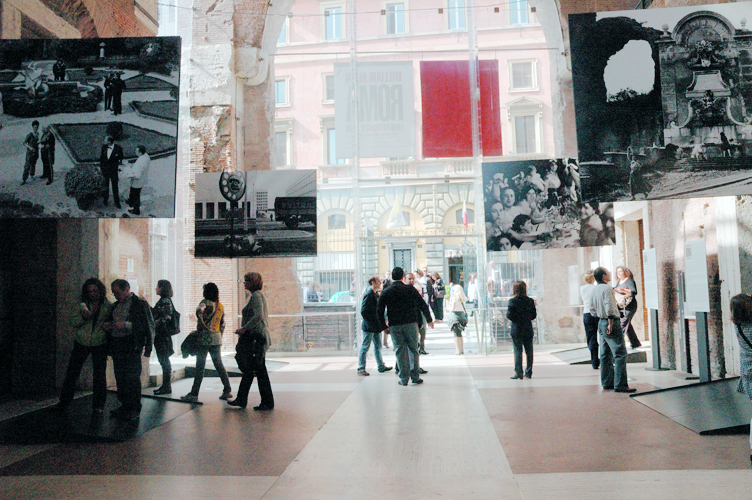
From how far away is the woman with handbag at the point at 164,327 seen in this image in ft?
27.8

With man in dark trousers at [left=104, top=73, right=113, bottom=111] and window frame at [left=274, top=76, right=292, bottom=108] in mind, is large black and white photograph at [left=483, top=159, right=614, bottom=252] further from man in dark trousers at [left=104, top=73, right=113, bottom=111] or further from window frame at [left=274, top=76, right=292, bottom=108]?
window frame at [left=274, top=76, right=292, bottom=108]

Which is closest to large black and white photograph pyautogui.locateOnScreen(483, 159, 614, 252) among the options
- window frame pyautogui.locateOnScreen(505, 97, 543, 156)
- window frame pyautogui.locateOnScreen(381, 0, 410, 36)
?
window frame pyautogui.locateOnScreen(505, 97, 543, 156)

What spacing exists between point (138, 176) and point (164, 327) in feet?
8.25

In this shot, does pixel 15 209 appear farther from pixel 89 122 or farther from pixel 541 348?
pixel 541 348

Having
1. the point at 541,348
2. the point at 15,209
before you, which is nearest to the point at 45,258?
the point at 15,209

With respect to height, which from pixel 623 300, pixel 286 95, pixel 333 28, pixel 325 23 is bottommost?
pixel 623 300

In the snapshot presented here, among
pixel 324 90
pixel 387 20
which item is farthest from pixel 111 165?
pixel 387 20

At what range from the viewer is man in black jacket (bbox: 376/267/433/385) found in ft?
29.5

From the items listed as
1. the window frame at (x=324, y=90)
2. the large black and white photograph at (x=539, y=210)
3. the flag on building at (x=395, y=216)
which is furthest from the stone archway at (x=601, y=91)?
the window frame at (x=324, y=90)

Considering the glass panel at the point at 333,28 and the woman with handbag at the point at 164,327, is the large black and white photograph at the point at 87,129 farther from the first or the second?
the glass panel at the point at 333,28

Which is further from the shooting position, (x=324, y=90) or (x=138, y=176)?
(x=324, y=90)

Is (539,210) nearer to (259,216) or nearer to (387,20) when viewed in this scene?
(259,216)

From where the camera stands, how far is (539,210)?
11328 millimetres

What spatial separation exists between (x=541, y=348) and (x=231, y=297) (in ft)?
21.3
